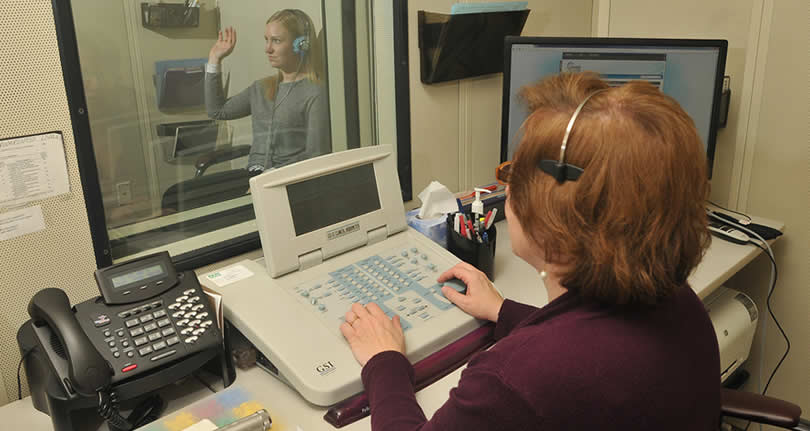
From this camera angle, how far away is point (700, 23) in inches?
75.4

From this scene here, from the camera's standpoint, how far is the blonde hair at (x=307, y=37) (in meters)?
1.39

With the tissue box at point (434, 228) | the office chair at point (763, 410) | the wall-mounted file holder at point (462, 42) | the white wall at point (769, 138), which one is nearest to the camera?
the office chair at point (763, 410)

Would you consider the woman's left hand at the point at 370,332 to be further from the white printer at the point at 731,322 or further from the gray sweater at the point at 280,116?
the white printer at the point at 731,322

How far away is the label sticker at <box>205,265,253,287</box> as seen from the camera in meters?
1.18

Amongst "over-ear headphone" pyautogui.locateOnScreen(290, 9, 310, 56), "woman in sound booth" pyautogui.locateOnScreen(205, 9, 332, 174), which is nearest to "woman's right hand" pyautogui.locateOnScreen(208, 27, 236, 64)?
"woman in sound booth" pyautogui.locateOnScreen(205, 9, 332, 174)

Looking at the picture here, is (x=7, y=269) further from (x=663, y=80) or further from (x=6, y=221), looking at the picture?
(x=663, y=80)

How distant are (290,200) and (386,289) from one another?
262mm

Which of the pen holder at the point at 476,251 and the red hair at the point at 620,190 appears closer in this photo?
the red hair at the point at 620,190

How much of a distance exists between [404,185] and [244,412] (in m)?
0.85

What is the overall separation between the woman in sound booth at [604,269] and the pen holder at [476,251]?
0.56 meters

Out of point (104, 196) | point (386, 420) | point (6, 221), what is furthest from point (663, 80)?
point (6, 221)

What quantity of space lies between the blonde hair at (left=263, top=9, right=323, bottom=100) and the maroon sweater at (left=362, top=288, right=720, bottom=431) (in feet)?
2.86

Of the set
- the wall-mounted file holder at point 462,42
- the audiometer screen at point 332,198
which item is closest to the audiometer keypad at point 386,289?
the audiometer screen at point 332,198

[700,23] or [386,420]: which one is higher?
[700,23]
